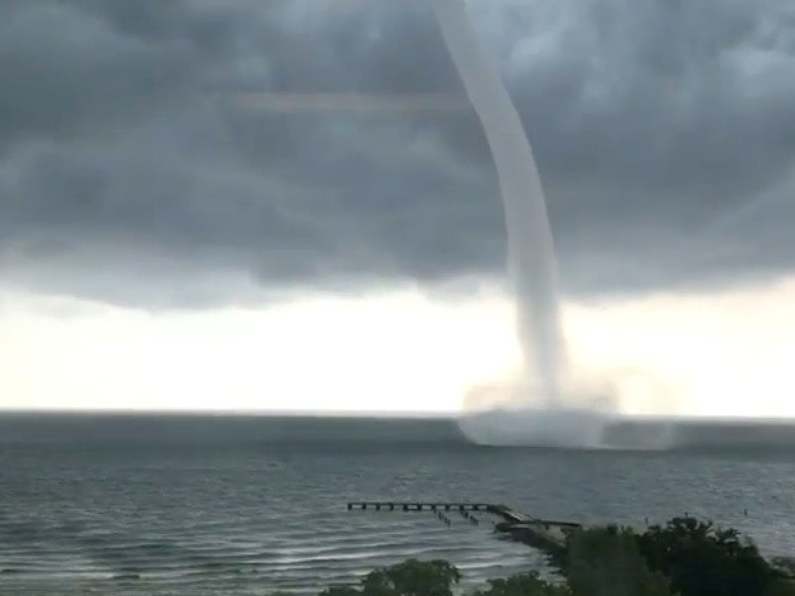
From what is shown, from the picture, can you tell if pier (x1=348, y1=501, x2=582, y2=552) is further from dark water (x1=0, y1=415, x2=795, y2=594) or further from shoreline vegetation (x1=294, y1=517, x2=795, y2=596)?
shoreline vegetation (x1=294, y1=517, x2=795, y2=596)

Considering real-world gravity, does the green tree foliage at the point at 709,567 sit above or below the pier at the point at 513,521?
above

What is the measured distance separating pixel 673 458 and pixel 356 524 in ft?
378

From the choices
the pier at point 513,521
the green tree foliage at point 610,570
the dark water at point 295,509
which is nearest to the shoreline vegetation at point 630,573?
the green tree foliage at point 610,570

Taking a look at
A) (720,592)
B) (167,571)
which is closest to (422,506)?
(167,571)

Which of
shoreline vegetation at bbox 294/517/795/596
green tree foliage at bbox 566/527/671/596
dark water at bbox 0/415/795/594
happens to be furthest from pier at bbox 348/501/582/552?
green tree foliage at bbox 566/527/671/596

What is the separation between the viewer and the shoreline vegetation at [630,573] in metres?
30.9

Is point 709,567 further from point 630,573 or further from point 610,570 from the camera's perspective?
point 630,573

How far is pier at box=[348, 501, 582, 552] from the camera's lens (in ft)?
258

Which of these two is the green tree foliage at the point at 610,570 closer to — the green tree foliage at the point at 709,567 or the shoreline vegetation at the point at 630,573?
the shoreline vegetation at the point at 630,573

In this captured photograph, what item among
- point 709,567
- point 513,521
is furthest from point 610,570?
point 513,521

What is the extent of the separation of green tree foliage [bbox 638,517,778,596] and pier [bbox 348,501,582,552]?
1891 cm

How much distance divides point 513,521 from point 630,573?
57.6 m

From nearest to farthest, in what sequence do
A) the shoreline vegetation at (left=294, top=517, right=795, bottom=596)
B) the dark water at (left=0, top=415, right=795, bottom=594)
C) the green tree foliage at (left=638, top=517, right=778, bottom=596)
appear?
the shoreline vegetation at (left=294, top=517, right=795, bottom=596) → the green tree foliage at (left=638, top=517, right=778, bottom=596) → the dark water at (left=0, top=415, right=795, bottom=594)

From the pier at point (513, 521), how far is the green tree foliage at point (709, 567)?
1891 cm
